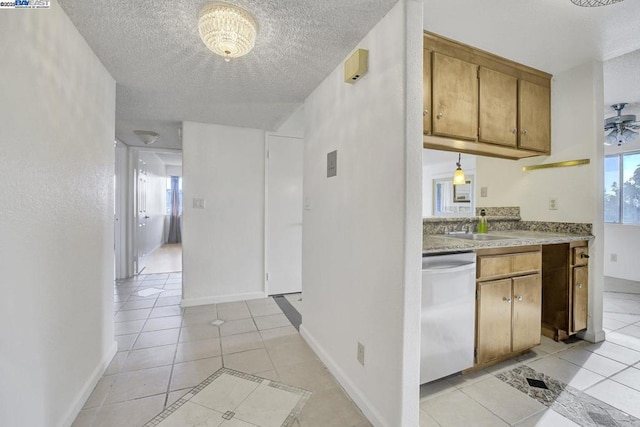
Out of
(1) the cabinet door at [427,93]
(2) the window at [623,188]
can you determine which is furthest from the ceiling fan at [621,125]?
(1) the cabinet door at [427,93]

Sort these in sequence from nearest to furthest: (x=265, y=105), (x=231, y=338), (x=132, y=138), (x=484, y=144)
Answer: (x=484, y=144) < (x=231, y=338) < (x=265, y=105) < (x=132, y=138)

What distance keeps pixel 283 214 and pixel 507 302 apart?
8.55 feet

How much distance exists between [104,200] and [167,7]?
1.32 m

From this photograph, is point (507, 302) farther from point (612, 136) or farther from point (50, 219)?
point (612, 136)

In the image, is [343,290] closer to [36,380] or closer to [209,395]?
[209,395]

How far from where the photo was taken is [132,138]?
12.7ft

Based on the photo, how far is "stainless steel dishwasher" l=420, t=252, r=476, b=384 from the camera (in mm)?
1575

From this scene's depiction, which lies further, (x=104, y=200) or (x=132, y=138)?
(x=132, y=138)

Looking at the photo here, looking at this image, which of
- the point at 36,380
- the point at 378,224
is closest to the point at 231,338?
the point at 36,380

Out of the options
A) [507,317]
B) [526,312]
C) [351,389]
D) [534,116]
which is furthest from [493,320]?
[534,116]

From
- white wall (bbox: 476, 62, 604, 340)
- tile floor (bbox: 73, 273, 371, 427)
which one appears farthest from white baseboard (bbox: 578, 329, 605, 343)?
tile floor (bbox: 73, 273, 371, 427)

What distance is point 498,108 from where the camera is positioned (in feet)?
7.11

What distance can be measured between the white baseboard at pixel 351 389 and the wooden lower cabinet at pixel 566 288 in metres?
1.89

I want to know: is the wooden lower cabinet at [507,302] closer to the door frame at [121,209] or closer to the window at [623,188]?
the window at [623,188]
